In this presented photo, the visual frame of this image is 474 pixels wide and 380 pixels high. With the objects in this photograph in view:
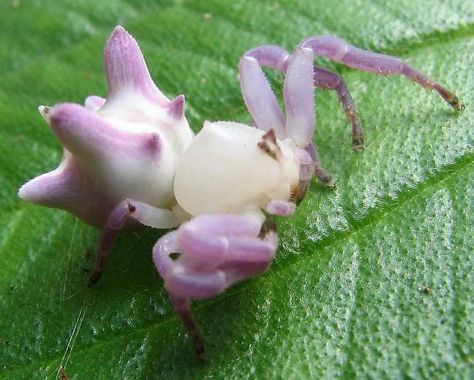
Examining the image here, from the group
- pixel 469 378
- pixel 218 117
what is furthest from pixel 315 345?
pixel 218 117

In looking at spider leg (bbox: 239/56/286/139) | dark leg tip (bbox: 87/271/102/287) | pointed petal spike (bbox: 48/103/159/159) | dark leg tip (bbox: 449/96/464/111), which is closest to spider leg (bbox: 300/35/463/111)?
dark leg tip (bbox: 449/96/464/111)

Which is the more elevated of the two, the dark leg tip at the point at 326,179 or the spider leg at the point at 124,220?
the dark leg tip at the point at 326,179

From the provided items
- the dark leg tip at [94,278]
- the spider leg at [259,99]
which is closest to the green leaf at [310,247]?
the dark leg tip at [94,278]

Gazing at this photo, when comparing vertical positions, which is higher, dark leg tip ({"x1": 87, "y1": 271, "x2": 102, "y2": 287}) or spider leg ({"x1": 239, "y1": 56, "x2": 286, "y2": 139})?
spider leg ({"x1": 239, "y1": 56, "x2": 286, "y2": 139})

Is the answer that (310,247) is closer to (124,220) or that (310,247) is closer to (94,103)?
(124,220)

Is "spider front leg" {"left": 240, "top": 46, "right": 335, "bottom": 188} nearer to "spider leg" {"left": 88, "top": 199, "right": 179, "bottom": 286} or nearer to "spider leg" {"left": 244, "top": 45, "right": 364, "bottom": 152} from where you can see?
"spider leg" {"left": 244, "top": 45, "right": 364, "bottom": 152}

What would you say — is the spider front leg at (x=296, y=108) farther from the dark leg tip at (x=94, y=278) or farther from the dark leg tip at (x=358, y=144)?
the dark leg tip at (x=94, y=278)
